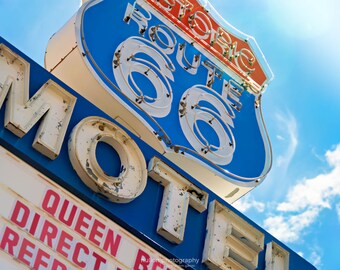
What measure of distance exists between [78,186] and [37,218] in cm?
77

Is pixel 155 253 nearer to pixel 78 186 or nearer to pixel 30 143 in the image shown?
pixel 78 186

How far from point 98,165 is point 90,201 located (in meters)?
0.46

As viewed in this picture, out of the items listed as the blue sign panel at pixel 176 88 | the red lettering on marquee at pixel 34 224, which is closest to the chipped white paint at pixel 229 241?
Result: the blue sign panel at pixel 176 88

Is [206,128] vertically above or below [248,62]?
below

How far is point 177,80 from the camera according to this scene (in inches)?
468

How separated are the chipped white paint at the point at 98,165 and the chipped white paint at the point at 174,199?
273mm

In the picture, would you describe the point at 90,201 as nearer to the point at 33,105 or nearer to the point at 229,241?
the point at 33,105

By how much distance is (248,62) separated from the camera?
1375cm

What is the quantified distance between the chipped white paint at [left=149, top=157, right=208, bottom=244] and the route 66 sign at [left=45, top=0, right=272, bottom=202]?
1008 millimetres

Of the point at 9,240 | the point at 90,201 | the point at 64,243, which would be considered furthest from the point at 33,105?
the point at 9,240

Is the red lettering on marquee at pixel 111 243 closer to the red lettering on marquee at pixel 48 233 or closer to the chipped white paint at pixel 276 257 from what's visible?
the red lettering on marquee at pixel 48 233

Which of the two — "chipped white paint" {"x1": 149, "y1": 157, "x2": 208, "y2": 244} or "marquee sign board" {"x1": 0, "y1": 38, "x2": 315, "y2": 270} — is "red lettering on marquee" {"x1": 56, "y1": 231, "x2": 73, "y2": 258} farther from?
"chipped white paint" {"x1": 149, "y1": 157, "x2": 208, "y2": 244}

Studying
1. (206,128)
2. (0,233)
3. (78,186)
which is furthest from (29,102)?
(206,128)

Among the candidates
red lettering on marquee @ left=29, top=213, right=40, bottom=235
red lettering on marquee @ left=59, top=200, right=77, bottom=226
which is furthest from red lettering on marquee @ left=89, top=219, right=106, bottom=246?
red lettering on marquee @ left=29, top=213, right=40, bottom=235
